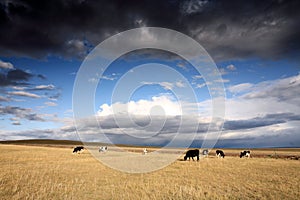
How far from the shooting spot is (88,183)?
14.5 meters

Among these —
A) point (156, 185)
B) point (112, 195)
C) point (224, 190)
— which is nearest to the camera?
point (112, 195)

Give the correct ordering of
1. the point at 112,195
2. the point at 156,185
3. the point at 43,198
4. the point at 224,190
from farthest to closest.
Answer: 1. the point at 156,185
2. the point at 224,190
3. the point at 112,195
4. the point at 43,198

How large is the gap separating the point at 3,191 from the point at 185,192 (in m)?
8.62

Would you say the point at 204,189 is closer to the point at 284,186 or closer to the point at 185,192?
the point at 185,192

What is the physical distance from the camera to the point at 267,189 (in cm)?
1298

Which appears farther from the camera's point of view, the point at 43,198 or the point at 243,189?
the point at 243,189

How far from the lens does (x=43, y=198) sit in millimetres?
10703

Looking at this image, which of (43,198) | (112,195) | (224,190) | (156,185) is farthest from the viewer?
(156,185)

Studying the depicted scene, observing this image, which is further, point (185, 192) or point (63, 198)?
point (185, 192)

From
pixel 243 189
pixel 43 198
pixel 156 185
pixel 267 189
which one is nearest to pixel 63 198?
pixel 43 198

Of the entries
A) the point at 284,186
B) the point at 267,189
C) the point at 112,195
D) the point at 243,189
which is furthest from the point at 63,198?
the point at 284,186

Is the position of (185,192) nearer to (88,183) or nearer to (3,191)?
(88,183)

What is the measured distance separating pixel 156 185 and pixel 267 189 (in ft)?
19.0

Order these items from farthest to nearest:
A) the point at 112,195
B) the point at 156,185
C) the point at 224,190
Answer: the point at 156,185 → the point at 224,190 → the point at 112,195
